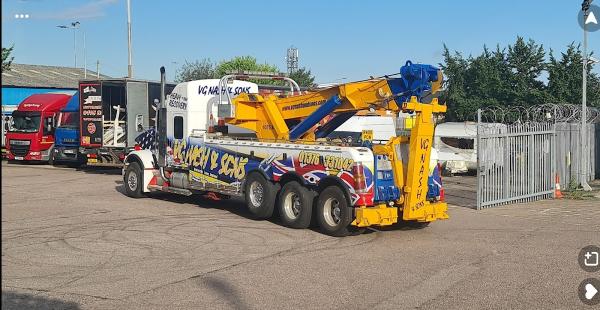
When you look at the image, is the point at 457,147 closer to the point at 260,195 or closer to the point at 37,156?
the point at 260,195

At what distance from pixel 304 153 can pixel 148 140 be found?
→ 23.2ft

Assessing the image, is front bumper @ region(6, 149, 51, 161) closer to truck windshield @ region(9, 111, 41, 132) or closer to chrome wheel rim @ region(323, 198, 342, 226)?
truck windshield @ region(9, 111, 41, 132)

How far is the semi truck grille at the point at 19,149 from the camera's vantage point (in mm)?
A: 31047

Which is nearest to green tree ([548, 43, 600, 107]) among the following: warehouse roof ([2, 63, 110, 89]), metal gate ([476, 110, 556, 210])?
metal gate ([476, 110, 556, 210])

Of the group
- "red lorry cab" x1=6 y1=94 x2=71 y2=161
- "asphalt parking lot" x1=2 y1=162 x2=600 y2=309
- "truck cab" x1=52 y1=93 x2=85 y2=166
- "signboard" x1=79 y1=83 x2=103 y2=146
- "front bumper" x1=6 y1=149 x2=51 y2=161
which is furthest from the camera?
"red lorry cab" x1=6 y1=94 x2=71 y2=161

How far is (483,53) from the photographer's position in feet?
124

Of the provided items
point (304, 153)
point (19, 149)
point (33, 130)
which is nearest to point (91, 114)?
point (33, 130)

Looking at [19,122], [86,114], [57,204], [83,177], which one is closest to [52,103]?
[19,122]

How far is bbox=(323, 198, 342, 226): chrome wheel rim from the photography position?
11.3 meters

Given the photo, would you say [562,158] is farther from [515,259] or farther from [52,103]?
[52,103]

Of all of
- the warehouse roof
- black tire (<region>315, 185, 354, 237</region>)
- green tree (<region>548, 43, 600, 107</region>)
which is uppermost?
the warehouse roof

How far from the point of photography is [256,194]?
514 inches

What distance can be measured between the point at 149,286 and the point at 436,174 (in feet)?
20.9

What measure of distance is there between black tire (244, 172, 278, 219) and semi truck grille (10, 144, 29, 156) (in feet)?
70.3
